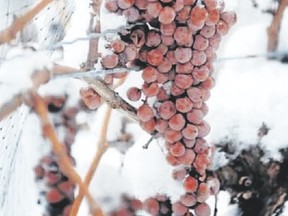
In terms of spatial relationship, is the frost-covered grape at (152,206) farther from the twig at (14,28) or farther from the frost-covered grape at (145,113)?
the twig at (14,28)

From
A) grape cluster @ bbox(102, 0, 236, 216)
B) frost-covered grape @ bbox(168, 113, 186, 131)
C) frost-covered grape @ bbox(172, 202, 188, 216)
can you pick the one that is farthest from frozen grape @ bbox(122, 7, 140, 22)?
frost-covered grape @ bbox(172, 202, 188, 216)

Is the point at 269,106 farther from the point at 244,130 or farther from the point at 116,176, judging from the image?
the point at 116,176

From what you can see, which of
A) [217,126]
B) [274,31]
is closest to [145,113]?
[217,126]

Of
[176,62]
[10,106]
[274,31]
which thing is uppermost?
[274,31]

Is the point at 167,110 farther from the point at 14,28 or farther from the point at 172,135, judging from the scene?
the point at 14,28

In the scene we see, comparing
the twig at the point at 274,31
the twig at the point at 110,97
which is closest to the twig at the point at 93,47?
the twig at the point at 110,97

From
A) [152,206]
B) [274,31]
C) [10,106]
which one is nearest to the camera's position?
[10,106]

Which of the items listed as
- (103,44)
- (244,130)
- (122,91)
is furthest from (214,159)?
(103,44)
